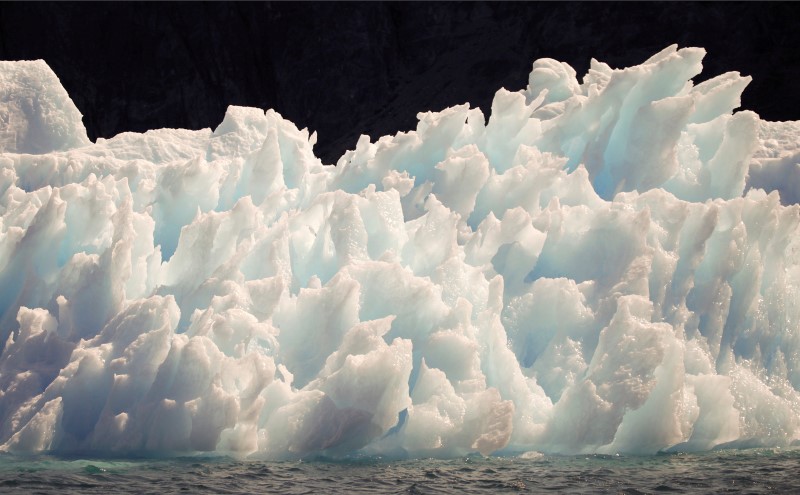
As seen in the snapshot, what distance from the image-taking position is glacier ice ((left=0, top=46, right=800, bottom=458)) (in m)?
8.27

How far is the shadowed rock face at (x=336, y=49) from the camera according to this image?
A: 85.9ft

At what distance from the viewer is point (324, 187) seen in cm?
1130

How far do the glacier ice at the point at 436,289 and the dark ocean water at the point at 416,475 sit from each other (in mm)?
268

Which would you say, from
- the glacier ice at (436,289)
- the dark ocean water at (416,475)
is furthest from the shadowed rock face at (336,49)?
the dark ocean water at (416,475)

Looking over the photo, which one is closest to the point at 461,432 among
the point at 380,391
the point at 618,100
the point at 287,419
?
the point at 380,391

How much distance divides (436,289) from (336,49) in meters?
20.3

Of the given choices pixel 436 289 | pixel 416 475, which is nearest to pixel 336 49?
pixel 436 289

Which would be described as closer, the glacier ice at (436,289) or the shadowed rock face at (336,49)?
the glacier ice at (436,289)

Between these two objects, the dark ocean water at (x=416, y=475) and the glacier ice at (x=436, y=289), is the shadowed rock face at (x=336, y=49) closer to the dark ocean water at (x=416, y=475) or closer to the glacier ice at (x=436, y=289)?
the glacier ice at (x=436, y=289)

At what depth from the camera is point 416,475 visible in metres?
7.55

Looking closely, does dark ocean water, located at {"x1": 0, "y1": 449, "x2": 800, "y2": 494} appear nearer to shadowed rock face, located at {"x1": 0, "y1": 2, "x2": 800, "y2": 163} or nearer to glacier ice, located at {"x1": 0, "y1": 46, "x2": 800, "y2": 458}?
glacier ice, located at {"x1": 0, "y1": 46, "x2": 800, "y2": 458}

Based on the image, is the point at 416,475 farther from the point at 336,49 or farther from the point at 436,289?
the point at 336,49

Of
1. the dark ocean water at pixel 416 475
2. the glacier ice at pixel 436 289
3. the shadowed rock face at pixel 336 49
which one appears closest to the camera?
the dark ocean water at pixel 416 475

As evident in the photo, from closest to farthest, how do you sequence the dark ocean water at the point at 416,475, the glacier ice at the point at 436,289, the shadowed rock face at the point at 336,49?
1. the dark ocean water at the point at 416,475
2. the glacier ice at the point at 436,289
3. the shadowed rock face at the point at 336,49
